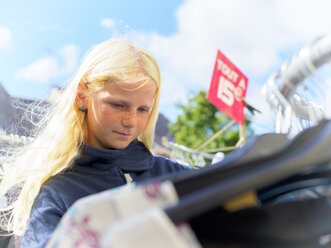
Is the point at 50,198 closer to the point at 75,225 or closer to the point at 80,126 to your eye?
the point at 80,126

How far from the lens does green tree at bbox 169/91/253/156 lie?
1377 centimetres

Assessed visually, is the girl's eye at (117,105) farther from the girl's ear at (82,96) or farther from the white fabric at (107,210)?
the white fabric at (107,210)

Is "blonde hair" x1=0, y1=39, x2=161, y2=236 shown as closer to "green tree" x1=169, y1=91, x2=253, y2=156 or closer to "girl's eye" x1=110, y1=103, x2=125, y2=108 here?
"girl's eye" x1=110, y1=103, x2=125, y2=108

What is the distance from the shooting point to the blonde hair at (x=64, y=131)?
1.02m

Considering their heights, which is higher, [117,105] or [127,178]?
[117,105]

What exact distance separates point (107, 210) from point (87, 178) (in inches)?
27.8

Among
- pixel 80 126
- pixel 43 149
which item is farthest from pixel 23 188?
pixel 80 126

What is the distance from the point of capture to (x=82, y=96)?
1135 mm

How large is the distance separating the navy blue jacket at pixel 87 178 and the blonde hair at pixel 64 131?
37 millimetres

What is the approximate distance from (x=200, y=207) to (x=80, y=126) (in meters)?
0.85

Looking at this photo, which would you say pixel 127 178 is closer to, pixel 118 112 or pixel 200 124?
pixel 118 112

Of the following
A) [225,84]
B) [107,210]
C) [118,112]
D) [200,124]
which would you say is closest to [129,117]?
[118,112]

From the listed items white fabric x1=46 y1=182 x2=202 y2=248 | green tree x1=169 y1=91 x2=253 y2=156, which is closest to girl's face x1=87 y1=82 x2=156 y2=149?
white fabric x1=46 y1=182 x2=202 y2=248

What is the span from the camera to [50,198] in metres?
0.94
